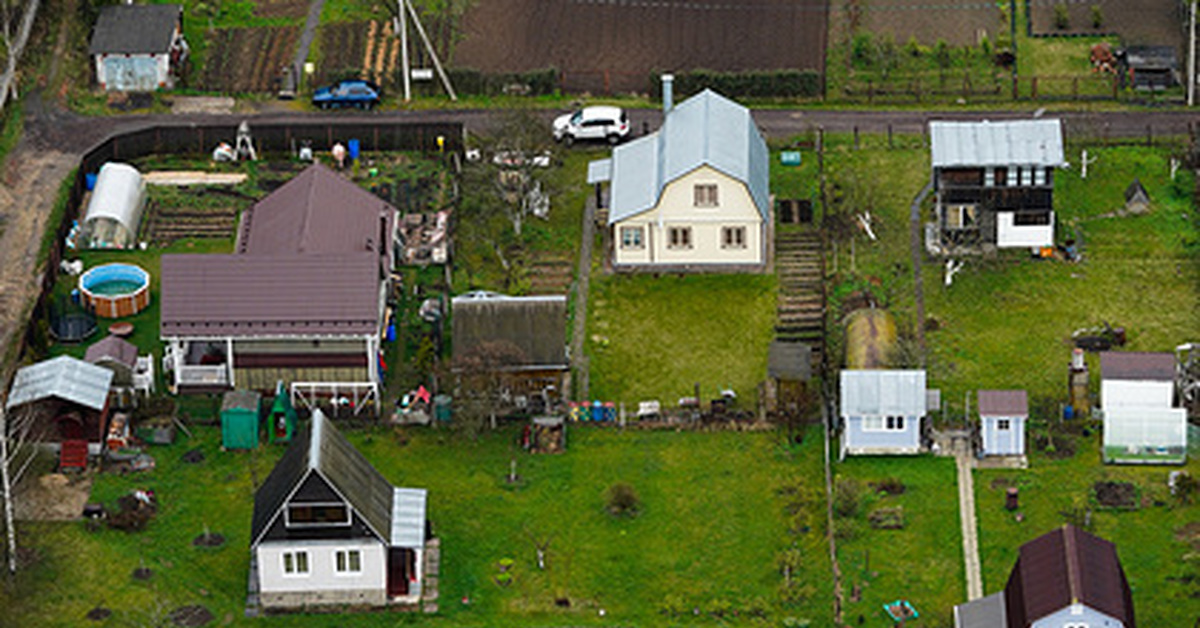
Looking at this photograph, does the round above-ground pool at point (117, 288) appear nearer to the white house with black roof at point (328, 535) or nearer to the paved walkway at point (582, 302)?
the paved walkway at point (582, 302)

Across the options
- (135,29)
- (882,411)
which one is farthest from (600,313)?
(135,29)

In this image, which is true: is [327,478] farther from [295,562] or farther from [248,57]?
[248,57]

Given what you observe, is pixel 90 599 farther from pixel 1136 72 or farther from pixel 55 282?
pixel 1136 72

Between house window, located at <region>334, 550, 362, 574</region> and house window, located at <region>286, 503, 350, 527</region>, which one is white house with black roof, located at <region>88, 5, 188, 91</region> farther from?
house window, located at <region>334, 550, 362, 574</region>

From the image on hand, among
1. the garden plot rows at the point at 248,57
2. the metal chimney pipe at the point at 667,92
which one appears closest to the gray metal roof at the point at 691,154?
the metal chimney pipe at the point at 667,92

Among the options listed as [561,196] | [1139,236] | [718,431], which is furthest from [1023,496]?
[561,196]
